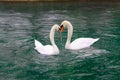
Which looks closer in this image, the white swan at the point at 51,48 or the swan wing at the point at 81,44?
the white swan at the point at 51,48

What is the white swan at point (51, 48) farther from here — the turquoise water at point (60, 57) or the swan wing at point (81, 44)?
the swan wing at point (81, 44)

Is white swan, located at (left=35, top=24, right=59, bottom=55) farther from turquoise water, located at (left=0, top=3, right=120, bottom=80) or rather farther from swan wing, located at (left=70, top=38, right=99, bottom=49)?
swan wing, located at (left=70, top=38, right=99, bottom=49)

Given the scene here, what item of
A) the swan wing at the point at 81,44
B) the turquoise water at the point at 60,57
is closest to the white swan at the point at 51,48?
the turquoise water at the point at 60,57

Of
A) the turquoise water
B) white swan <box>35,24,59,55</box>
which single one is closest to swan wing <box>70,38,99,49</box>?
the turquoise water

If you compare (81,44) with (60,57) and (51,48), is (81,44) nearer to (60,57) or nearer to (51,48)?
(51,48)

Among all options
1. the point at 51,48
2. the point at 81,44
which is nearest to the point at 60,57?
the point at 51,48

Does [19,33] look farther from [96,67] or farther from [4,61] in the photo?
[96,67]

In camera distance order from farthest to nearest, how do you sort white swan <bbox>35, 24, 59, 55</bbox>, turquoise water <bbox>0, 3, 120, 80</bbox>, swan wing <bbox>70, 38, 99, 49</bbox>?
swan wing <bbox>70, 38, 99, 49</bbox> → white swan <bbox>35, 24, 59, 55</bbox> → turquoise water <bbox>0, 3, 120, 80</bbox>

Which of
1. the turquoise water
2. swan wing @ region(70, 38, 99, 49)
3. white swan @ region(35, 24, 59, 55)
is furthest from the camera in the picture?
swan wing @ region(70, 38, 99, 49)

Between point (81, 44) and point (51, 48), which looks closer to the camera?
point (51, 48)

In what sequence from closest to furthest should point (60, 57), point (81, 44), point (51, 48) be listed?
1. point (60, 57)
2. point (51, 48)
3. point (81, 44)

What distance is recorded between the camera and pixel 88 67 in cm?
1413

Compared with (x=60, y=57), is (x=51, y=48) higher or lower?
higher

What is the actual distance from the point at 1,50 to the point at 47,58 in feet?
8.66
